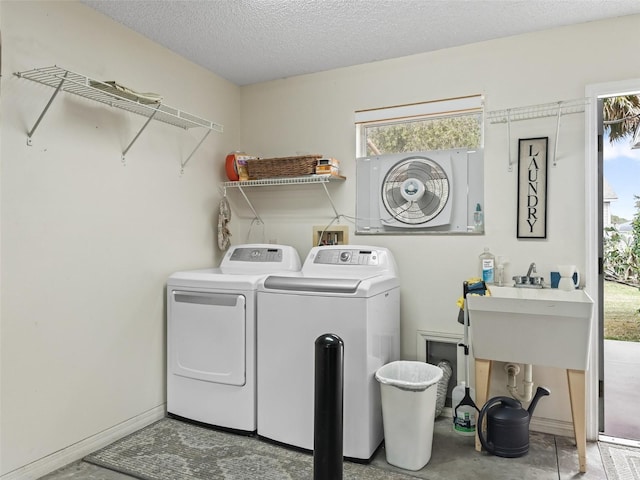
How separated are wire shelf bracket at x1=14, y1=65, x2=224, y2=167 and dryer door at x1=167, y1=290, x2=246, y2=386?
98cm

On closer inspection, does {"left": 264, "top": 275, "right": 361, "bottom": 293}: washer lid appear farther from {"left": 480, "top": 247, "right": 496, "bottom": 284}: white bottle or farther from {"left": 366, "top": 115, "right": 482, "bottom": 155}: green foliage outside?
{"left": 366, "top": 115, "right": 482, "bottom": 155}: green foliage outside

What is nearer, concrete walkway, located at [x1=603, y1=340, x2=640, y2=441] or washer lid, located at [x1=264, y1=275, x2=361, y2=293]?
washer lid, located at [x1=264, y1=275, x2=361, y2=293]

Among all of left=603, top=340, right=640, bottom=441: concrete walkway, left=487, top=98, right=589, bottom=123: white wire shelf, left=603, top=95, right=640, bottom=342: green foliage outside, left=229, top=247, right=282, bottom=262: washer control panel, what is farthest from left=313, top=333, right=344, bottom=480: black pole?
left=603, top=95, right=640, bottom=342: green foliage outside

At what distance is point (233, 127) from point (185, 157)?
2.23 ft

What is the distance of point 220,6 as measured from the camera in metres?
2.51

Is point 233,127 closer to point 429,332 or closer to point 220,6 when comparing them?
point 220,6

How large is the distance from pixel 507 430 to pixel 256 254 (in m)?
1.93

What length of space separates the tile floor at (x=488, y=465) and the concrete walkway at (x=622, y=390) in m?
0.39

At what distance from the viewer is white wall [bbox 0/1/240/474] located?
2.17 m

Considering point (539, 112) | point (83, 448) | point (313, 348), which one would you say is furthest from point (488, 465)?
point (83, 448)

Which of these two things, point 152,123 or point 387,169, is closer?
point 152,123

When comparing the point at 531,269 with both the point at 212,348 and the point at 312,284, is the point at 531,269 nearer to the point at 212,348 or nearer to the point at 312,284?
the point at 312,284

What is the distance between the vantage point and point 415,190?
312 centimetres

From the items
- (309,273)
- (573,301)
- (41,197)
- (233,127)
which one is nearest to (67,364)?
(41,197)
